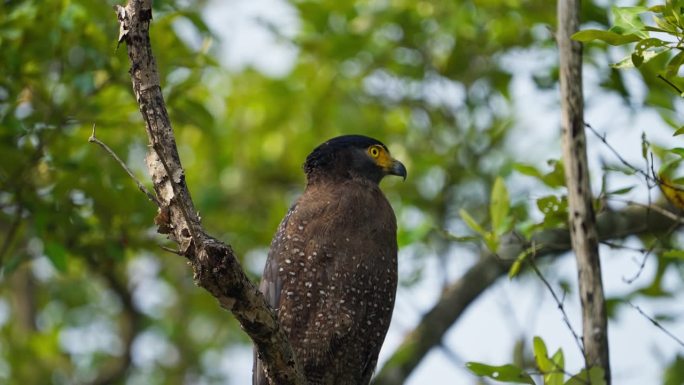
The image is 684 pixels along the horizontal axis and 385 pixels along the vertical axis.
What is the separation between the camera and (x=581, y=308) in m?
4.89

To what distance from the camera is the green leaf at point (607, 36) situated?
395cm

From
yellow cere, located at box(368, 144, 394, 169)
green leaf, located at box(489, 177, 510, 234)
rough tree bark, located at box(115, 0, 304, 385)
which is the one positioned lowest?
rough tree bark, located at box(115, 0, 304, 385)

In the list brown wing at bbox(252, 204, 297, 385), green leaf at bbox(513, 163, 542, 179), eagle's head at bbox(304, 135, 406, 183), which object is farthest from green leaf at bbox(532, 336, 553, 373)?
eagle's head at bbox(304, 135, 406, 183)

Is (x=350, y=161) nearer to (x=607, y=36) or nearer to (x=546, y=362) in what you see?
(x=546, y=362)

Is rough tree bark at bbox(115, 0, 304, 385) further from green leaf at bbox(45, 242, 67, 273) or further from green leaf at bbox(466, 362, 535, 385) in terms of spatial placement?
green leaf at bbox(45, 242, 67, 273)

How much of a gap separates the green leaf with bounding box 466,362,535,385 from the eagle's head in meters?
2.12

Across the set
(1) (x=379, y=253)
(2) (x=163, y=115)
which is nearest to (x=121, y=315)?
(1) (x=379, y=253)

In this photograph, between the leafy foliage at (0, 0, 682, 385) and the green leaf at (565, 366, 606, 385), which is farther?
the leafy foliage at (0, 0, 682, 385)

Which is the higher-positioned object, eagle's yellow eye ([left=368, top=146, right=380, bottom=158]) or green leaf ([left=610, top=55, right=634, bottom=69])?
eagle's yellow eye ([left=368, top=146, right=380, bottom=158])

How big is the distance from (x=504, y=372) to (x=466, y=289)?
108 inches

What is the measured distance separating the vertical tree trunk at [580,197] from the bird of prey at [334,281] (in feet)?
4.28

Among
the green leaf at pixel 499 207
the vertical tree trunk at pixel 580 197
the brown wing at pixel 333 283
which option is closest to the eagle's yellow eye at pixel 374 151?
the brown wing at pixel 333 283

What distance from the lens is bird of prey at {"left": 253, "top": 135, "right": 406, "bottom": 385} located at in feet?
18.7

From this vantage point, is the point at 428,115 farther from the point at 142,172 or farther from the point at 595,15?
the point at 142,172
